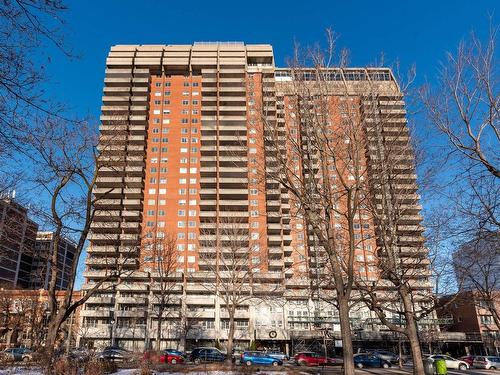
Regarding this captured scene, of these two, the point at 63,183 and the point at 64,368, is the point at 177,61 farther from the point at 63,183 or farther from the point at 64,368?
the point at 64,368

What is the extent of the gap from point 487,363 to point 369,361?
1367 cm

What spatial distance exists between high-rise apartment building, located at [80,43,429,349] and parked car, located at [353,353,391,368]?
18210mm

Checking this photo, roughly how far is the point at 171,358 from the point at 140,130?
62.9m

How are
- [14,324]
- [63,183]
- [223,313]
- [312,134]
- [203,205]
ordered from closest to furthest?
[312,134], [63,183], [14,324], [223,313], [203,205]

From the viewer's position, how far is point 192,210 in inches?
3243

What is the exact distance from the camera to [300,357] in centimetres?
4119

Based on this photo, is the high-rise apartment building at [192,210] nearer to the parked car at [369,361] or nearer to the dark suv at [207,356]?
the dark suv at [207,356]

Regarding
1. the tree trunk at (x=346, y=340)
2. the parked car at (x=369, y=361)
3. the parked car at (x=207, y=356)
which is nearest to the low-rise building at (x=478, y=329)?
the parked car at (x=369, y=361)

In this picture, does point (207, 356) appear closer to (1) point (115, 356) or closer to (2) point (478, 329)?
(1) point (115, 356)

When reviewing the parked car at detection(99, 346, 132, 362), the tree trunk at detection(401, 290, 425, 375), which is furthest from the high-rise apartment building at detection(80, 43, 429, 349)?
the tree trunk at detection(401, 290, 425, 375)

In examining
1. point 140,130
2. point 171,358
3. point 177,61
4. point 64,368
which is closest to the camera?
point 64,368

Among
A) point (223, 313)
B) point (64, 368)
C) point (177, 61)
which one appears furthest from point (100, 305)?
point (64, 368)

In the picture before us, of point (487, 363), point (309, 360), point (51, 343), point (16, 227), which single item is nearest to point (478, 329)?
point (487, 363)

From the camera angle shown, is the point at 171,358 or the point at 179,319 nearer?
the point at 171,358
